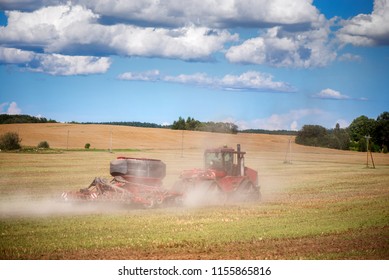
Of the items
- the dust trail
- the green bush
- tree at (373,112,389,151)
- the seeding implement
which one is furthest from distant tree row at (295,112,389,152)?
the green bush

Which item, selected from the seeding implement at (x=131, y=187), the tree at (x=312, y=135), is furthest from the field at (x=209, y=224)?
the tree at (x=312, y=135)

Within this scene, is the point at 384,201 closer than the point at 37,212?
No

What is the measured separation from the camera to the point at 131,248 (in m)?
10.8

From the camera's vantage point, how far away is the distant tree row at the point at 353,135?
17828mm

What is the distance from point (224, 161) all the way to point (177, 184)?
1664 mm

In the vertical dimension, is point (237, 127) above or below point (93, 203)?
above

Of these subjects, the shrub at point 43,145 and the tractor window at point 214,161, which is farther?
the shrub at point 43,145

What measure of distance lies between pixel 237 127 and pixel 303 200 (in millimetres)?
3325

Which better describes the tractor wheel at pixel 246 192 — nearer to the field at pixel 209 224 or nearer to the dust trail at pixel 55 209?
the field at pixel 209 224

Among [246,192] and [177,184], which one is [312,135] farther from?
[177,184]

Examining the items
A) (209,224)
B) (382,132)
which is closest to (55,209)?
(209,224)

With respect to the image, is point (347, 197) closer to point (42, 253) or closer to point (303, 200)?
point (303, 200)

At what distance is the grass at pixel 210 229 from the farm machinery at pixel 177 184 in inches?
16.7
